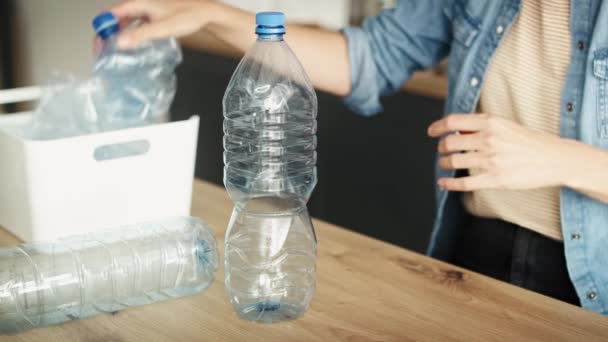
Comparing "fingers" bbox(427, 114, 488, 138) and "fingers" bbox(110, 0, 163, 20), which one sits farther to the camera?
"fingers" bbox(110, 0, 163, 20)

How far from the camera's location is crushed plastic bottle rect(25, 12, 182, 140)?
4.31 feet

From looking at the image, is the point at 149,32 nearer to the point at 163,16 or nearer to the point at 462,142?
the point at 163,16

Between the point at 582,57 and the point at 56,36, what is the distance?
305cm

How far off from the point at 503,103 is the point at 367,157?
4.04ft

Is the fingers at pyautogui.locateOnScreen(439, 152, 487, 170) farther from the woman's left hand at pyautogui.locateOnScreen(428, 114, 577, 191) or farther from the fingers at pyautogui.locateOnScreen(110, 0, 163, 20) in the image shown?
the fingers at pyautogui.locateOnScreen(110, 0, 163, 20)

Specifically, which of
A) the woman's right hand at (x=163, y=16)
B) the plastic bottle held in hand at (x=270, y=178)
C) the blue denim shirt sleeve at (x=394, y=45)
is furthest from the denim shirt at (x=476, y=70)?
the plastic bottle held in hand at (x=270, y=178)

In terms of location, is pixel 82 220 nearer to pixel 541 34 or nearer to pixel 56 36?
pixel 541 34

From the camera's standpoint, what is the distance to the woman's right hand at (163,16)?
→ 51.5 inches

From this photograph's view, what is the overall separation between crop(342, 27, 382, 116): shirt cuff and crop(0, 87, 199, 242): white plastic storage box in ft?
1.58

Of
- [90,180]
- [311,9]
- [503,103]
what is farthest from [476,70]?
[311,9]

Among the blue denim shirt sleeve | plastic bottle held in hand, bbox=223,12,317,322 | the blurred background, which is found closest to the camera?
plastic bottle held in hand, bbox=223,12,317,322

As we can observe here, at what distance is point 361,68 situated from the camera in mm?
1627

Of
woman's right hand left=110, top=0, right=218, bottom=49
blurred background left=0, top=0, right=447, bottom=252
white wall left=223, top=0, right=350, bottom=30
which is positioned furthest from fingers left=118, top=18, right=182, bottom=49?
white wall left=223, top=0, right=350, bottom=30

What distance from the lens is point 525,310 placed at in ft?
3.45
